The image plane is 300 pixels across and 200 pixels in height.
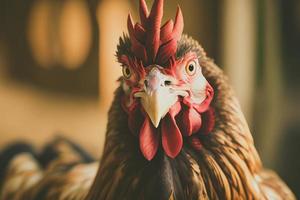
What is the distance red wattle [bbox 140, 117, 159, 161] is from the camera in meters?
0.75

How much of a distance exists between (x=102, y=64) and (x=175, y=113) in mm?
381

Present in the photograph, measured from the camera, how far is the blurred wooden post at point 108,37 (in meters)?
0.99

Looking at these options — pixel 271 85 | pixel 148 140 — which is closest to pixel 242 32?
pixel 271 85

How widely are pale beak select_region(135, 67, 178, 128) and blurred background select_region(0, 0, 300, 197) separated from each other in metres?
0.16

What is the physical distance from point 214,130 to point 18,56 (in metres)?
0.65

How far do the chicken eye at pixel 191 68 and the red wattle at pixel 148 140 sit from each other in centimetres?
10

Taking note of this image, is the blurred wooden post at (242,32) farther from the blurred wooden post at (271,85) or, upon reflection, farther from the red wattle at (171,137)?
the red wattle at (171,137)

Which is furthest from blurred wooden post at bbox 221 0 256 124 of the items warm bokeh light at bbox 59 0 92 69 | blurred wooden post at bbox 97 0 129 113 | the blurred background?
warm bokeh light at bbox 59 0 92 69

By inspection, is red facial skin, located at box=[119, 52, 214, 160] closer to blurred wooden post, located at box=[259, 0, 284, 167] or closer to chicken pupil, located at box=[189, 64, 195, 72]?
chicken pupil, located at box=[189, 64, 195, 72]

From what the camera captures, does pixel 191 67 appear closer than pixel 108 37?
Yes

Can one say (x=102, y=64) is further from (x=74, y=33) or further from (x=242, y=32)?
(x=242, y=32)

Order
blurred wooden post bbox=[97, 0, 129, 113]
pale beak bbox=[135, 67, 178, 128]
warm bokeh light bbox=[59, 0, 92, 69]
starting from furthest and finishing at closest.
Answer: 1. warm bokeh light bbox=[59, 0, 92, 69]
2. blurred wooden post bbox=[97, 0, 129, 113]
3. pale beak bbox=[135, 67, 178, 128]

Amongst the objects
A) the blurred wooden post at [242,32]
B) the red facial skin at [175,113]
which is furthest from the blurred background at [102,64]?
the red facial skin at [175,113]

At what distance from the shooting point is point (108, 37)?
1.06 meters
